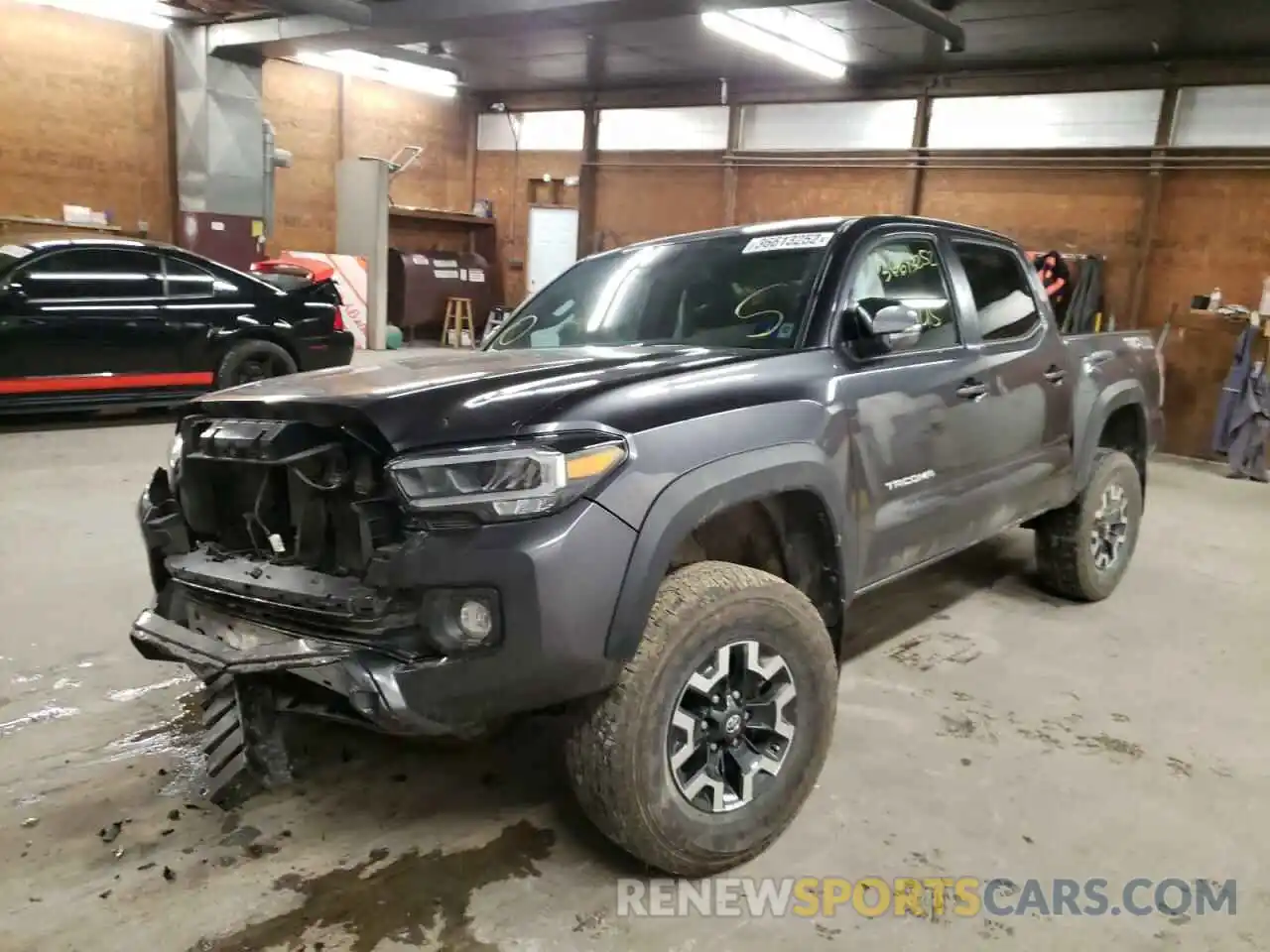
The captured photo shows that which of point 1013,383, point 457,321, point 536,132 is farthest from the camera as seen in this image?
point 536,132

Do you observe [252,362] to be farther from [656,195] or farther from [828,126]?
[828,126]

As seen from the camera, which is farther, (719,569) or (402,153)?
(402,153)

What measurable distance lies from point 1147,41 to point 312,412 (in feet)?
33.9

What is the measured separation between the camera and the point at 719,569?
2352 mm

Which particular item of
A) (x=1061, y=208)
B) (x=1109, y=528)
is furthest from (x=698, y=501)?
(x=1061, y=208)

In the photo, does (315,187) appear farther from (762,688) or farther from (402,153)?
(762,688)

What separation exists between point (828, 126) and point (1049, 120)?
2832 millimetres

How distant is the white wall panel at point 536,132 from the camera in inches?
611

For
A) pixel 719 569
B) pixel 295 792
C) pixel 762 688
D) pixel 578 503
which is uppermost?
pixel 578 503

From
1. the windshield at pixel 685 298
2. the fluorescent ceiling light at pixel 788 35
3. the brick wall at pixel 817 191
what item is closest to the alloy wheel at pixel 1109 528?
the windshield at pixel 685 298

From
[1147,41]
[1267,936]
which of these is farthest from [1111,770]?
[1147,41]

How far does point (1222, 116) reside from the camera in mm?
9773

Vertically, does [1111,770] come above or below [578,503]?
below

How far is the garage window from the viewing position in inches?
143
